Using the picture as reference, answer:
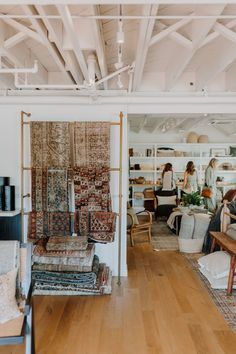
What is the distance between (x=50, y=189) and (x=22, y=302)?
1.70 m

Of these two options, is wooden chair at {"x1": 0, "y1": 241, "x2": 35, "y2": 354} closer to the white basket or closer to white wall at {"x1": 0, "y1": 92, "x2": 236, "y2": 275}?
white wall at {"x1": 0, "y1": 92, "x2": 236, "y2": 275}

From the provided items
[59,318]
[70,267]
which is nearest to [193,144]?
[70,267]

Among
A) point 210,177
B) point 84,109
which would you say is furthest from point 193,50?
point 210,177

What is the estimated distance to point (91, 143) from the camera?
3.79m

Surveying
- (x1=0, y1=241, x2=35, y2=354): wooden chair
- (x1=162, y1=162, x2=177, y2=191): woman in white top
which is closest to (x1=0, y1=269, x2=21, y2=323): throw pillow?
(x1=0, y1=241, x2=35, y2=354): wooden chair

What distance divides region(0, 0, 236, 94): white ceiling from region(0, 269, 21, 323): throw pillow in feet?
5.63

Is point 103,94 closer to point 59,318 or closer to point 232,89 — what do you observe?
point 232,89

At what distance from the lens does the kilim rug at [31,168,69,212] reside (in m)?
3.78

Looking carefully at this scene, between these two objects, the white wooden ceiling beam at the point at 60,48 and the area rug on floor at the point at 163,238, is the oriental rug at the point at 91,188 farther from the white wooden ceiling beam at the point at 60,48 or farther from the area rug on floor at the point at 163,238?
the area rug on floor at the point at 163,238

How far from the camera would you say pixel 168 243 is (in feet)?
18.7

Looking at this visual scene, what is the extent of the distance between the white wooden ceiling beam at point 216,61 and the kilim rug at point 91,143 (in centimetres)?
122

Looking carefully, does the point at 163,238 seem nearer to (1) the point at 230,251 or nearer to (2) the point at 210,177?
(2) the point at 210,177

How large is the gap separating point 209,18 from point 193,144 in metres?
6.97

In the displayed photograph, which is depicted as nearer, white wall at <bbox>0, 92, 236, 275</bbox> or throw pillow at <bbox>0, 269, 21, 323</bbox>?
throw pillow at <bbox>0, 269, 21, 323</bbox>
